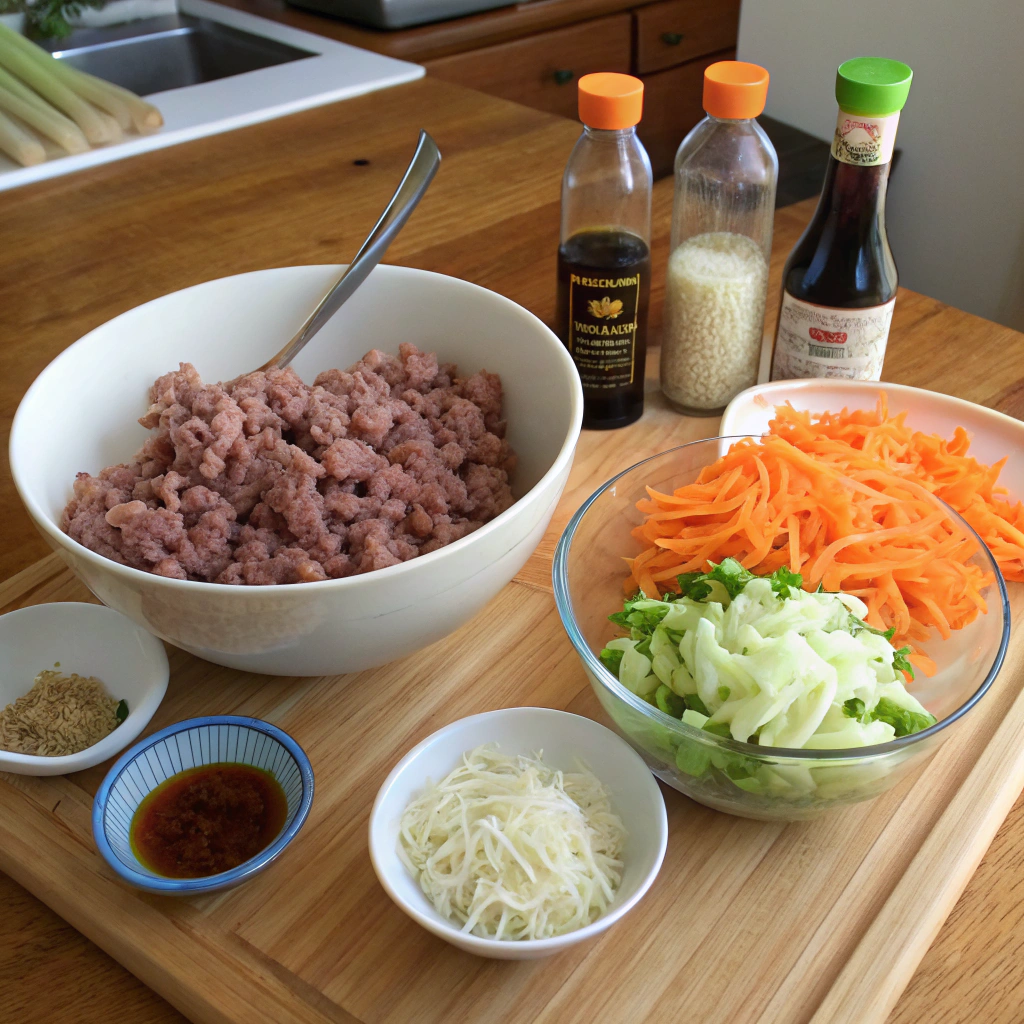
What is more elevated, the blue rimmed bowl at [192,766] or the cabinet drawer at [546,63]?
the blue rimmed bowl at [192,766]

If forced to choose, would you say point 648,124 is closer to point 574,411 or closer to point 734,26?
point 734,26

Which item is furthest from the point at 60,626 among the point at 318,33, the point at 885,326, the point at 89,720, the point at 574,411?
the point at 318,33

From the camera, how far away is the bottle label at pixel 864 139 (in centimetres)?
96

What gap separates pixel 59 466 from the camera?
900mm

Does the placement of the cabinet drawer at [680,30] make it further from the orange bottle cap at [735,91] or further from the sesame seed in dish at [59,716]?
the sesame seed in dish at [59,716]

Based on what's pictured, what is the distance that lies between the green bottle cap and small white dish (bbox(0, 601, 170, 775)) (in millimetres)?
840

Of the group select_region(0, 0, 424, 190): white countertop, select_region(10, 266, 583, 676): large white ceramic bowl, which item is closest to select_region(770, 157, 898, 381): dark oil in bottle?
select_region(10, 266, 583, 676): large white ceramic bowl

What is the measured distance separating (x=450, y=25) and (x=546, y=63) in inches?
13.0

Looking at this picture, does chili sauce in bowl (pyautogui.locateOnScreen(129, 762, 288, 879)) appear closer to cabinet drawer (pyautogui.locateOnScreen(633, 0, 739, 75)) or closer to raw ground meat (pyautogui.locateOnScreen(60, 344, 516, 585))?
raw ground meat (pyautogui.locateOnScreen(60, 344, 516, 585))

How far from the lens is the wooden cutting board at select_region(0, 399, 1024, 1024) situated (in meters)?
0.65

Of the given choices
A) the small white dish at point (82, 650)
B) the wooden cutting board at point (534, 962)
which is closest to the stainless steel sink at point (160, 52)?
the small white dish at point (82, 650)

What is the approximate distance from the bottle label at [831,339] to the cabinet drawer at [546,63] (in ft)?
5.21

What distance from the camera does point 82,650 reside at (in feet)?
2.88

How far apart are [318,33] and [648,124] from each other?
3.61ft
